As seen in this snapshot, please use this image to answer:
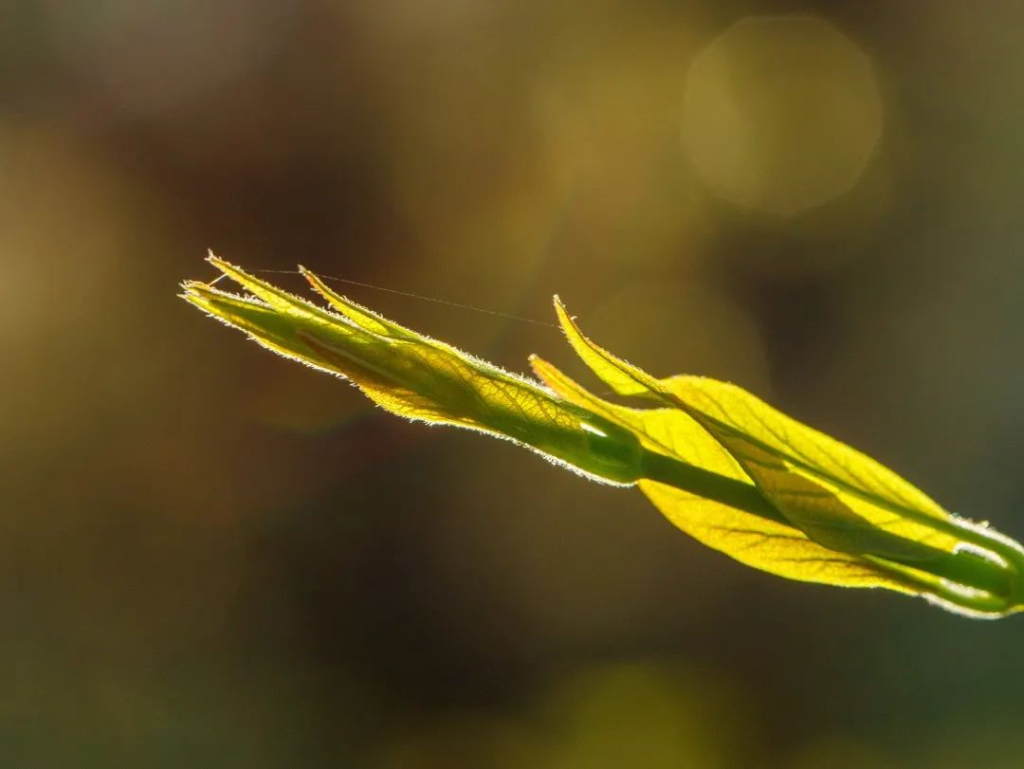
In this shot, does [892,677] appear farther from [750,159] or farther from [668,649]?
[750,159]

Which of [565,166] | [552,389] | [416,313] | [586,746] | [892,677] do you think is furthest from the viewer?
[565,166]

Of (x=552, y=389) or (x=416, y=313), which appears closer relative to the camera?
(x=552, y=389)

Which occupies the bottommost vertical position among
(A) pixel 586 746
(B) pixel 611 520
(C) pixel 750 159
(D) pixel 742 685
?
(A) pixel 586 746

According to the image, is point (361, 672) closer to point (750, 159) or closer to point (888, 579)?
point (750, 159)

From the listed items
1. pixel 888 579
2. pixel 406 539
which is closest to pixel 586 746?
pixel 406 539

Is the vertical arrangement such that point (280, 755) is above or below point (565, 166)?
below

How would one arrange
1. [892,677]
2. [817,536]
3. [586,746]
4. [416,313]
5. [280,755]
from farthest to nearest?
[416,313]
[280,755]
[892,677]
[586,746]
[817,536]

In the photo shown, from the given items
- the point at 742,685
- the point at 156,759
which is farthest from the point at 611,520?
the point at 156,759
